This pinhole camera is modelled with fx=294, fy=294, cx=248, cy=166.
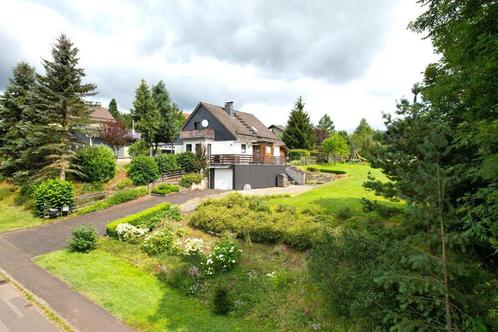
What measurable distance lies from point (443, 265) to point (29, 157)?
2729 centimetres

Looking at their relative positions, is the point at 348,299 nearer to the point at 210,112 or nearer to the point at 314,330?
the point at 314,330

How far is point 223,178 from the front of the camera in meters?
29.8

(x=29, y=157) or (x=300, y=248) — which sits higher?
(x=29, y=157)

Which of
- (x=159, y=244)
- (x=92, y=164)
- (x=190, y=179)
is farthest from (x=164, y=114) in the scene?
(x=159, y=244)

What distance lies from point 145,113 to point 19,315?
97.0ft

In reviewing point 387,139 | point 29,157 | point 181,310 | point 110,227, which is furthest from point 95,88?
point 387,139

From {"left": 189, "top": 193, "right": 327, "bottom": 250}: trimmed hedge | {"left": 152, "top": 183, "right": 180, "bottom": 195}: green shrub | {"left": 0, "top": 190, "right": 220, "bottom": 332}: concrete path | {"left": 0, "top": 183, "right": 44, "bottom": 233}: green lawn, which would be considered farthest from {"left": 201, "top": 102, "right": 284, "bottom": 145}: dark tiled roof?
{"left": 0, "top": 183, "right": 44, "bottom": 233}: green lawn

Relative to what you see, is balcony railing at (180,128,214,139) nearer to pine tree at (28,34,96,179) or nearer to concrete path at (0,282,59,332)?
pine tree at (28,34,96,179)

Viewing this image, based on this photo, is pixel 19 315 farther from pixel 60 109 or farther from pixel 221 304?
pixel 60 109

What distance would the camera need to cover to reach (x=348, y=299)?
7.54 metres

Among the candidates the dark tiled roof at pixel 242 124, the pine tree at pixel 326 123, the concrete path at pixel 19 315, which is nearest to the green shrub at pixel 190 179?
the dark tiled roof at pixel 242 124

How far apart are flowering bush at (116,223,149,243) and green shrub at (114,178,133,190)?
1020cm

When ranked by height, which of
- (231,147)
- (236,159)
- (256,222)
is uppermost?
(231,147)

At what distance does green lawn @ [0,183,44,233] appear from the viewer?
18.4 metres
